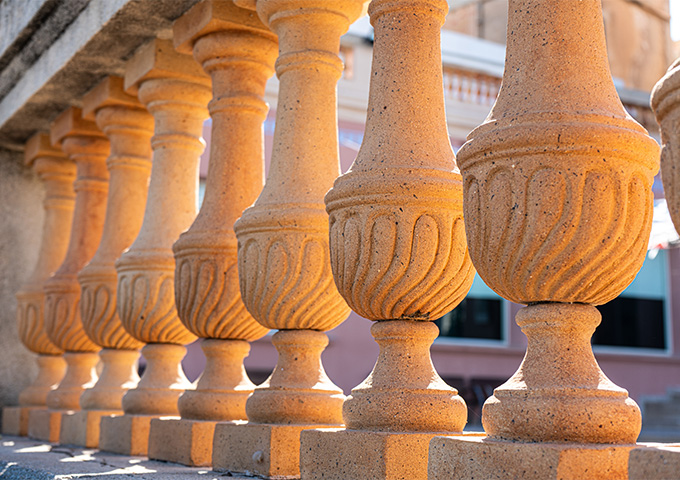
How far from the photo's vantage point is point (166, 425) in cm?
416

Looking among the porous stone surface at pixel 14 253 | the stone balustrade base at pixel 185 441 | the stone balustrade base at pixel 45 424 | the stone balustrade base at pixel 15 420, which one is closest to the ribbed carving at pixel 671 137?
the stone balustrade base at pixel 185 441

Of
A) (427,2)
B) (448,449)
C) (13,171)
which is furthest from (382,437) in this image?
(13,171)

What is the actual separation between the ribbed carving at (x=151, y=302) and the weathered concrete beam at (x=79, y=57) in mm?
1270

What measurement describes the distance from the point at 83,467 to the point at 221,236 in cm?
121

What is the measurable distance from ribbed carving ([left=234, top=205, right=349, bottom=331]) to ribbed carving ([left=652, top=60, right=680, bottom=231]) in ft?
5.85

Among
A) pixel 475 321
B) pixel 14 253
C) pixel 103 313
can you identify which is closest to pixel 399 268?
pixel 103 313

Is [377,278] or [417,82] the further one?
[417,82]

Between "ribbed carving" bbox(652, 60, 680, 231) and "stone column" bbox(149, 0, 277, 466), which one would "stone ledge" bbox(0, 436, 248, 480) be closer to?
"stone column" bbox(149, 0, 277, 466)

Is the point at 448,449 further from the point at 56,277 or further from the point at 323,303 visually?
the point at 56,277

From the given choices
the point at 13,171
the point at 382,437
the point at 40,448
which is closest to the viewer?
the point at 382,437

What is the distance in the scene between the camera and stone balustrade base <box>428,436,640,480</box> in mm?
2041

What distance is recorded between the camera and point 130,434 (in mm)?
4547

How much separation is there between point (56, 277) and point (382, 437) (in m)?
3.96

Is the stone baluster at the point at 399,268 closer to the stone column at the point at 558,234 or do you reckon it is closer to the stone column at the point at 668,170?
the stone column at the point at 558,234
